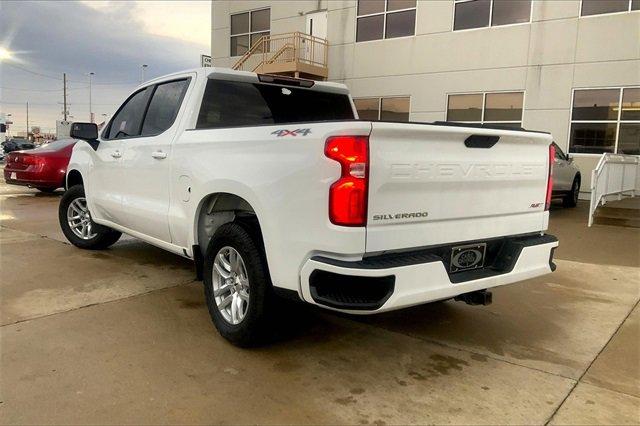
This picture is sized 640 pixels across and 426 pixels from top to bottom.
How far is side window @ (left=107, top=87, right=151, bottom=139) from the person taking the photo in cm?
529

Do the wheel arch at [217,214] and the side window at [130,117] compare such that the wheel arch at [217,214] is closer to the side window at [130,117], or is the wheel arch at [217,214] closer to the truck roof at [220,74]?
the truck roof at [220,74]

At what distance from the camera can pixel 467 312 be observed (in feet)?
15.4

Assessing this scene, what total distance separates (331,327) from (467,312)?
133 centimetres

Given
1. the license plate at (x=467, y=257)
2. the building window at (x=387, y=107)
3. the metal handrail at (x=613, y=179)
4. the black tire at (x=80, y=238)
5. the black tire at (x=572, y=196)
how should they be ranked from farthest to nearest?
the building window at (x=387, y=107), the black tire at (x=572, y=196), the metal handrail at (x=613, y=179), the black tire at (x=80, y=238), the license plate at (x=467, y=257)

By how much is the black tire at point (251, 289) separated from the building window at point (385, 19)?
14.3 metres

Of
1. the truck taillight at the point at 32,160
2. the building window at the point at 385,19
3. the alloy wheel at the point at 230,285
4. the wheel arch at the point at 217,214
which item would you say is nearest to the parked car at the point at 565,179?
the building window at the point at 385,19

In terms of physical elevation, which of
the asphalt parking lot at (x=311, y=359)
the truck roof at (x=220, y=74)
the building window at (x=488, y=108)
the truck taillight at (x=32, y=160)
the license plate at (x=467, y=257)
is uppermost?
the building window at (x=488, y=108)

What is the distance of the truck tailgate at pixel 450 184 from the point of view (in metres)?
A: 2.93

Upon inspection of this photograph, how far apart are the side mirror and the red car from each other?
742 centimetres

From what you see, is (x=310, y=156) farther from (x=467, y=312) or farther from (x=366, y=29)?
(x=366, y=29)

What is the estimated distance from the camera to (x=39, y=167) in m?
12.4

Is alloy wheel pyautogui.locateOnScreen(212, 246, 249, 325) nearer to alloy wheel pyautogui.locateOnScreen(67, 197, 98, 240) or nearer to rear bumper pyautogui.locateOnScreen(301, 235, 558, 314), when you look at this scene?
rear bumper pyautogui.locateOnScreen(301, 235, 558, 314)

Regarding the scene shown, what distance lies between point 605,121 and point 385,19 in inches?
290

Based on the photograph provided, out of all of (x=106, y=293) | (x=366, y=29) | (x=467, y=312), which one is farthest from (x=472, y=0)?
(x=106, y=293)
